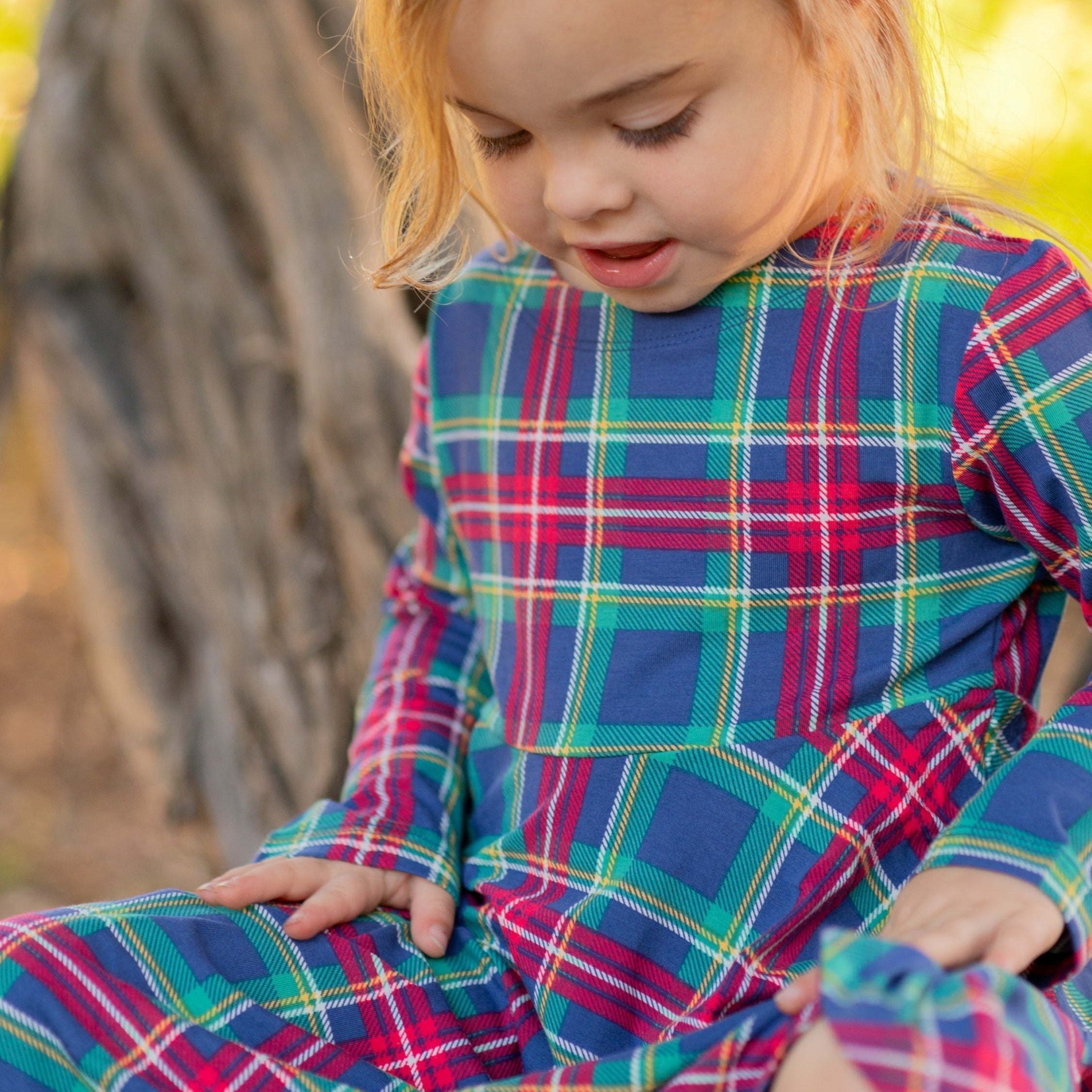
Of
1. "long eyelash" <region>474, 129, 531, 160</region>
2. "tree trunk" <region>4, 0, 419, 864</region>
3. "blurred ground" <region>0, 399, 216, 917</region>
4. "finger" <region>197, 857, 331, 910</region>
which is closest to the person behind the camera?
"long eyelash" <region>474, 129, 531, 160</region>

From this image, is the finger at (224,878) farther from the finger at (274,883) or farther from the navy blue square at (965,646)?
the navy blue square at (965,646)

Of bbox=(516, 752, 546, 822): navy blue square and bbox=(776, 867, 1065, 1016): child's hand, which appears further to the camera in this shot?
bbox=(516, 752, 546, 822): navy blue square

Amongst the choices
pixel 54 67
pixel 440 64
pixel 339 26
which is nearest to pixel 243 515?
pixel 339 26

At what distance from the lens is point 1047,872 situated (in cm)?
78

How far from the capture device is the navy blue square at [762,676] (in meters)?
1.01

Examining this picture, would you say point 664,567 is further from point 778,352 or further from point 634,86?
point 634,86

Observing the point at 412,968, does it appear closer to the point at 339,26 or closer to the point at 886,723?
the point at 886,723

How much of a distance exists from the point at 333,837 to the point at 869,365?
65 centimetres

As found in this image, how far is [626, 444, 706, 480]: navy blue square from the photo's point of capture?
3.43ft

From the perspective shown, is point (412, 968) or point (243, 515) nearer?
point (412, 968)

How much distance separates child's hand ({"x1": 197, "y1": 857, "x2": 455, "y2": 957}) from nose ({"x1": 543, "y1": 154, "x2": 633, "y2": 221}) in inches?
24.7

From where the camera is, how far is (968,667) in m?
1.01

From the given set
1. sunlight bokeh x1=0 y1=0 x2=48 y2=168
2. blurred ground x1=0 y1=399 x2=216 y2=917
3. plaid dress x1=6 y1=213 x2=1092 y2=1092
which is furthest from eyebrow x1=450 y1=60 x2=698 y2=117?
sunlight bokeh x1=0 y1=0 x2=48 y2=168

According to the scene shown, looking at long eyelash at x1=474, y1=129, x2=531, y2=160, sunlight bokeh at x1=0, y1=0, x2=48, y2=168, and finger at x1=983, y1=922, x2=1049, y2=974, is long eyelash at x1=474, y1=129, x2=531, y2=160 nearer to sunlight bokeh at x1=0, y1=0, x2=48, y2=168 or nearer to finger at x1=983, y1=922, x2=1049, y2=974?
finger at x1=983, y1=922, x2=1049, y2=974
